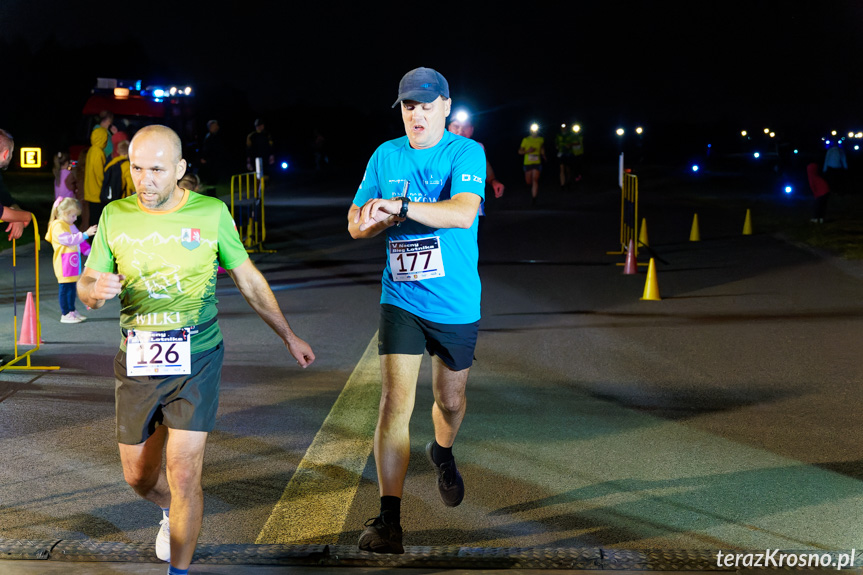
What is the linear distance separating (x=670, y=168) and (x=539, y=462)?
165ft

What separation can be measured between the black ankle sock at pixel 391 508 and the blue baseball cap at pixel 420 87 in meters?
1.77

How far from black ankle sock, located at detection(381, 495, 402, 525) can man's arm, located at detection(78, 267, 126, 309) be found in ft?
4.93

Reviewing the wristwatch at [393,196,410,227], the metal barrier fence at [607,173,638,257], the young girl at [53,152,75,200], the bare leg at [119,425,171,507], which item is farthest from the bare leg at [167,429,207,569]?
the metal barrier fence at [607,173,638,257]

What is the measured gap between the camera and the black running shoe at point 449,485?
17.1ft

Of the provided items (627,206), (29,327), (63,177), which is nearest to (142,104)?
(63,177)

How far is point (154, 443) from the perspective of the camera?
167 inches

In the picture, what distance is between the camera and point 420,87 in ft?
15.6

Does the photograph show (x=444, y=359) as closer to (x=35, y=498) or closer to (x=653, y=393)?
(x=35, y=498)

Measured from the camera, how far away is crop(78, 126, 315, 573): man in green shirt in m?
4.06

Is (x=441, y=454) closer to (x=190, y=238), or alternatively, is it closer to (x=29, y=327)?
(x=190, y=238)

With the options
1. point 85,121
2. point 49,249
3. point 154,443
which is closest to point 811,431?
point 154,443

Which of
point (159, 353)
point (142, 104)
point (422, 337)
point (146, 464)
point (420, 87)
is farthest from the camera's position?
point (142, 104)

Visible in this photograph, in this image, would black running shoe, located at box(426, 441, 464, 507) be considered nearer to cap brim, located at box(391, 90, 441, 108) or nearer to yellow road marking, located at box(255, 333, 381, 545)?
yellow road marking, located at box(255, 333, 381, 545)

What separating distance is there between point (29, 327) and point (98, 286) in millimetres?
6104
